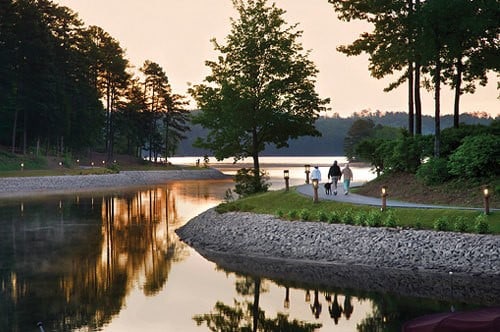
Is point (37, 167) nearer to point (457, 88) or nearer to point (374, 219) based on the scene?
point (457, 88)

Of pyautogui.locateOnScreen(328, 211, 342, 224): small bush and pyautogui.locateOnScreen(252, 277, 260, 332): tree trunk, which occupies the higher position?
pyautogui.locateOnScreen(328, 211, 342, 224): small bush

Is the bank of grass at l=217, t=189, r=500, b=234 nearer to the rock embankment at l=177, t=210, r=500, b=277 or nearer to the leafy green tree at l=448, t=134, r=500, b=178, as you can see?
the rock embankment at l=177, t=210, r=500, b=277

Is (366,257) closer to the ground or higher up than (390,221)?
closer to the ground

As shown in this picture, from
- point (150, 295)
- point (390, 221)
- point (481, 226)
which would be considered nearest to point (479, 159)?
point (390, 221)

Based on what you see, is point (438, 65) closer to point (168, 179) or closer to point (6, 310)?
point (6, 310)

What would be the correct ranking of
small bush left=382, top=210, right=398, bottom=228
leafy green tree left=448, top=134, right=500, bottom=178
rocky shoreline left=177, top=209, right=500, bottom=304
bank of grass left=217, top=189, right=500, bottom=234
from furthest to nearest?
leafy green tree left=448, top=134, right=500, bottom=178, small bush left=382, top=210, right=398, bottom=228, bank of grass left=217, top=189, right=500, bottom=234, rocky shoreline left=177, top=209, right=500, bottom=304

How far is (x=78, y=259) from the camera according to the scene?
31750 millimetres

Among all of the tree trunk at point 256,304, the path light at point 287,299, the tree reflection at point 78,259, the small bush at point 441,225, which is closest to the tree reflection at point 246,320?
the tree trunk at point 256,304

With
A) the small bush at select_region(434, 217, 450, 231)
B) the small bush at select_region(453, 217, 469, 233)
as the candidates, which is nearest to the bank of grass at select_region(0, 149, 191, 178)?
the small bush at select_region(434, 217, 450, 231)

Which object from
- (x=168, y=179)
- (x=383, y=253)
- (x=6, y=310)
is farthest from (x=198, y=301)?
(x=168, y=179)

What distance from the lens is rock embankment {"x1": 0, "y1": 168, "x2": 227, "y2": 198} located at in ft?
237

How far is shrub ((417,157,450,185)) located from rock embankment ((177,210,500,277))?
7.32m

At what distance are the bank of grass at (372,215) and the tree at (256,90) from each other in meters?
8.30

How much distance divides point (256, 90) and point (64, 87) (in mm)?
62023
